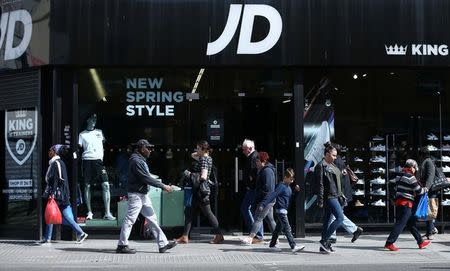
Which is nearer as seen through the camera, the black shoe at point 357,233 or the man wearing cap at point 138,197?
the man wearing cap at point 138,197

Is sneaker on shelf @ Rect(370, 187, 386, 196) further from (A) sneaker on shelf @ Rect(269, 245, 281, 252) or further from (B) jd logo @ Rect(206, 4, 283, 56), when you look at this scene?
(B) jd logo @ Rect(206, 4, 283, 56)

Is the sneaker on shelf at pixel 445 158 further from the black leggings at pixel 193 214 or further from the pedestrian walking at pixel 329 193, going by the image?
the black leggings at pixel 193 214

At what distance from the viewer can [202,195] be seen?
510 inches

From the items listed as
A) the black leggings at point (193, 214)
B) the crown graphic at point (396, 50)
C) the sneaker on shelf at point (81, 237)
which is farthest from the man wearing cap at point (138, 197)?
the crown graphic at point (396, 50)

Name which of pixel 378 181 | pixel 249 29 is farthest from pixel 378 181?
pixel 249 29

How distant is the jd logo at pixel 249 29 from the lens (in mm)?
13727

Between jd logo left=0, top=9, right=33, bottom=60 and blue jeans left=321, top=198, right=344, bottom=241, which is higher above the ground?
jd logo left=0, top=9, right=33, bottom=60

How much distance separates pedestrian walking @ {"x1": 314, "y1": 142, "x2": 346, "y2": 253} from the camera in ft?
→ 38.7

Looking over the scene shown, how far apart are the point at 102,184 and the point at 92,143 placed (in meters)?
0.84

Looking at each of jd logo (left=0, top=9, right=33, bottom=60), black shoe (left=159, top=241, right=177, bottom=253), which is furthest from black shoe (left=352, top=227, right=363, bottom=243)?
jd logo (left=0, top=9, right=33, bottom=60)

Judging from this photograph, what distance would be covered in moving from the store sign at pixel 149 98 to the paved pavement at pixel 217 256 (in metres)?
2.59

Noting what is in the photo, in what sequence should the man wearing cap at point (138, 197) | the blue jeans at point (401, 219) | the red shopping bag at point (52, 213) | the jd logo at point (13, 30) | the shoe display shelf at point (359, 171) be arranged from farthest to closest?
the shoe display shelf at point (359, 171) → the jd logo at point (13, 30) → the red shopping bag at point (52, 213) → the blue jeans at point (401, 219) → the man wearing cap at point (138, 197)

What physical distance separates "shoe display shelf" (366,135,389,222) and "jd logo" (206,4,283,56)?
3082mm

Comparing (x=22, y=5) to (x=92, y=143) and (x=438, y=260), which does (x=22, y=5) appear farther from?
(x=438, y=260)
